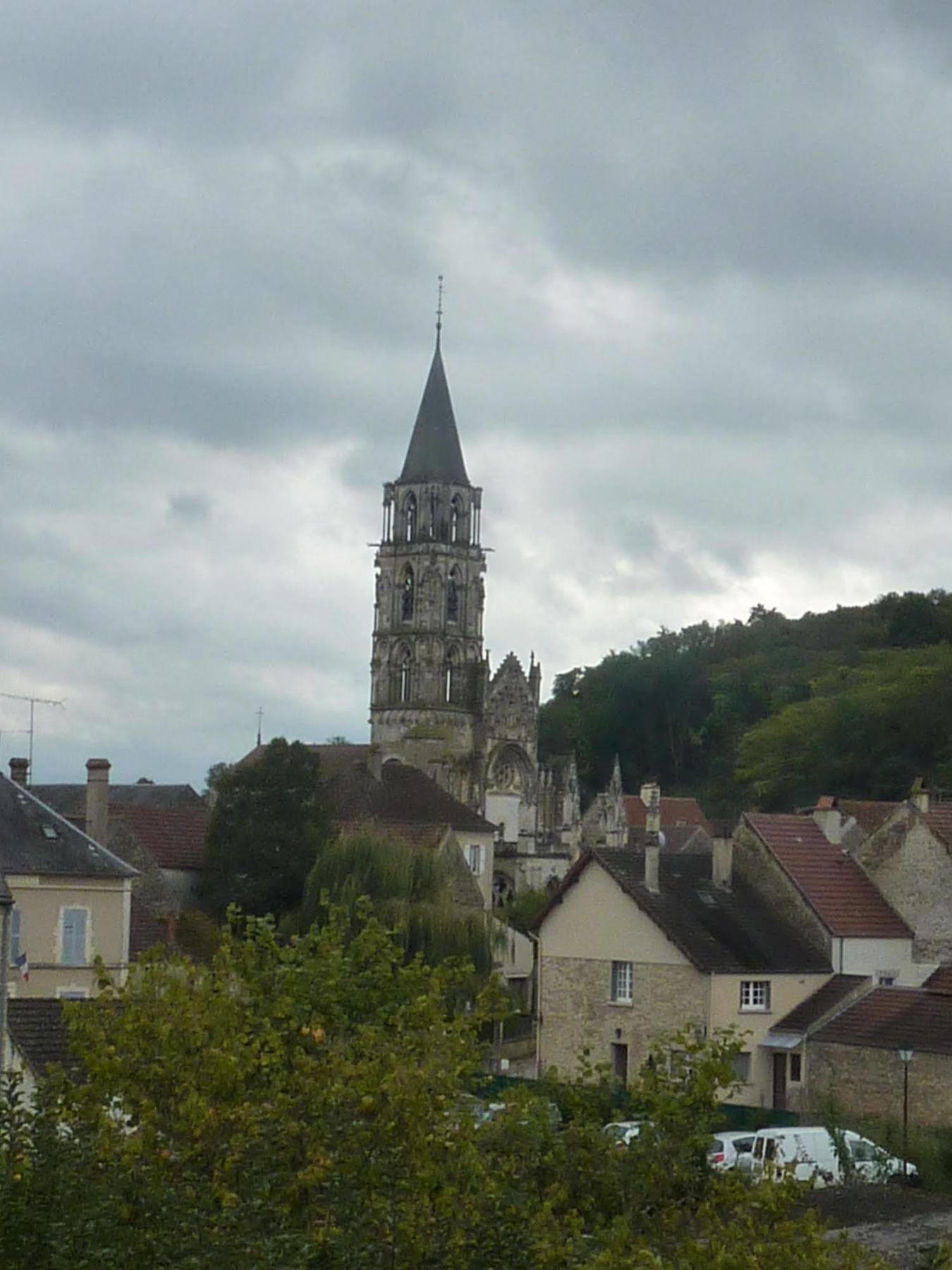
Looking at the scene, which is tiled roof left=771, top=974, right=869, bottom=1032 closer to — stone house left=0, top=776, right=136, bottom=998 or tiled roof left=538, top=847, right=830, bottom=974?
tiled roof left=538, top=847, right=830, bottom=974

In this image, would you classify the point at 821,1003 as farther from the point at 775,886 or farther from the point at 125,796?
the point at 125,796

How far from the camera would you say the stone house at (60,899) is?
3653 centimetres

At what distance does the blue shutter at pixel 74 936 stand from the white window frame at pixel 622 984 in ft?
35.7

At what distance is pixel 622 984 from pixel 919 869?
7031 millimetres

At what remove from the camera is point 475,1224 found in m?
14.5

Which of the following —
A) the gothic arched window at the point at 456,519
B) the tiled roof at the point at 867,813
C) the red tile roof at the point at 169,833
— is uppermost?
the gothic arched window at the point at 456,519

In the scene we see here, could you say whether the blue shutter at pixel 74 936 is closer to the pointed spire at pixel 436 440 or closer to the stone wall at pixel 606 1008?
the stone wall at pixel 606 1008

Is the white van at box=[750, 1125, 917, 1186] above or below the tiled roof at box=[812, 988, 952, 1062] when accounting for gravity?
below

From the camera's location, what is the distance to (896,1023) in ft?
119

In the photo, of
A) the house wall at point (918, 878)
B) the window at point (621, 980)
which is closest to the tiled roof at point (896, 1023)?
the house wall at point (918, 878)

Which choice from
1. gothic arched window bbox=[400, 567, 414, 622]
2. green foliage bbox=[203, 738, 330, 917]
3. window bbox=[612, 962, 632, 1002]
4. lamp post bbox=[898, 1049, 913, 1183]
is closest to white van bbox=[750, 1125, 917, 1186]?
lamp post bbox=[898, 1049, 913, 1183]

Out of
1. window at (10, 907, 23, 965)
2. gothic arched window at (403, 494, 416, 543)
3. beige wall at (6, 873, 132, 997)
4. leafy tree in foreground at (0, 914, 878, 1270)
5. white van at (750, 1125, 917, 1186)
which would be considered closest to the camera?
leafy tree in foreground at (0, 914, 878, 1270)

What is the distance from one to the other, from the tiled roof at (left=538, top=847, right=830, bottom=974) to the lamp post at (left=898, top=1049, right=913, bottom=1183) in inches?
206

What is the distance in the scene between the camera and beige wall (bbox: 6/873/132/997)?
120 ft
